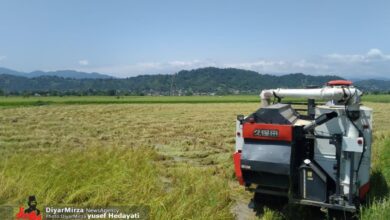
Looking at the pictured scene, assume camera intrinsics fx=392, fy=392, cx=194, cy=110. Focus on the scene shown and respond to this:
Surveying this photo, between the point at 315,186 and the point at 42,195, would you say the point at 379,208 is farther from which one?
the point at 42,195

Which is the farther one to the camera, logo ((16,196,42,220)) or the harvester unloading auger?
the harvester unloading auger

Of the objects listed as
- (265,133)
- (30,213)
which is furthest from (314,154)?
(30,213)

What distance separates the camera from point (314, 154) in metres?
6.51

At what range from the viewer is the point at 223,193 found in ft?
24.0

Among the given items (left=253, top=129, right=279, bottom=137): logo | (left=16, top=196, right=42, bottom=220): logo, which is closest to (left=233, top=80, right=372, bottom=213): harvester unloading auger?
(left=253, top=129, right=279, bottom=137): logo

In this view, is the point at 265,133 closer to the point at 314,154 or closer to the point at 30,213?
the point at 314,154

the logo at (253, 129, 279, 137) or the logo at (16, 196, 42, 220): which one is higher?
the logo at (253, 129, 279, 137)

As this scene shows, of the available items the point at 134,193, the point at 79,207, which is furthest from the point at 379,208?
the point at 79,207

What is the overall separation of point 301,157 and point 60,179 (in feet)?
13.0

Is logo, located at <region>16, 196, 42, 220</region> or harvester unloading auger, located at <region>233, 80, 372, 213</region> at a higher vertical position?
harvester unloading auger, located at <region>233, 80, 372, 213</region>

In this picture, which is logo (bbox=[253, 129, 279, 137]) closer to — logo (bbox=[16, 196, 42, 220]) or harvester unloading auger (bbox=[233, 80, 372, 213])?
harvester unloading auger (bbox=[233, 80, 372, 213])

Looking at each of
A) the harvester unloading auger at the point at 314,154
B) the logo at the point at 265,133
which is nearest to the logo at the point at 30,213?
the harvester unloading auger at the point at 314,154

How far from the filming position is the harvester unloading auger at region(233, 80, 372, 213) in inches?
238

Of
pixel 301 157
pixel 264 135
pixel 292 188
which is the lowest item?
pixel 292 188
